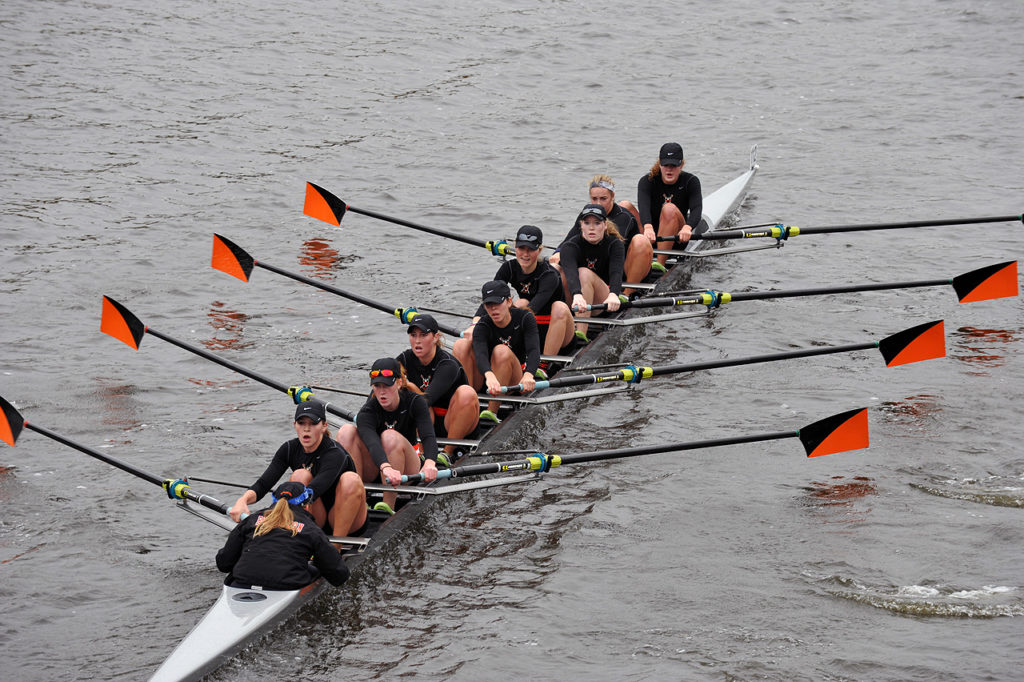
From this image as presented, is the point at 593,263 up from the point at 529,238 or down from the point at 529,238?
down

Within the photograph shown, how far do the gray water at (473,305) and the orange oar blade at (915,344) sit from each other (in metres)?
0.70

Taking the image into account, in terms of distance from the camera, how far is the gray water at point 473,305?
9.26 m

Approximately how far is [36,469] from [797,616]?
24.2 ft

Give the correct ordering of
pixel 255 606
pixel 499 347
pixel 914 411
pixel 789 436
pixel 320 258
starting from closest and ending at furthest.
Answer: pixel 255 606, pixel 789 436, pixel 499 347, pixel 914 411, pixel 320 258

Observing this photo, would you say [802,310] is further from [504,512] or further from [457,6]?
[457,6]

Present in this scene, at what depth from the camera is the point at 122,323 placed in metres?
13.3

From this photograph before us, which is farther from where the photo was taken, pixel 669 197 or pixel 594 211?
pixel 669 197

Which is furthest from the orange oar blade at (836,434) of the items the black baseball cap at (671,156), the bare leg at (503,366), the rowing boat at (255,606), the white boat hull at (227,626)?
the black baseball cap at (671,156)

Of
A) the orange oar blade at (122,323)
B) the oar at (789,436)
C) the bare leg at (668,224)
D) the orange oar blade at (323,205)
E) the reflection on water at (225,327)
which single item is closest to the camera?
the oar at (789,436)

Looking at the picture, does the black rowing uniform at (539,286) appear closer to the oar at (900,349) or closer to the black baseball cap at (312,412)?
the oar at (900,349)

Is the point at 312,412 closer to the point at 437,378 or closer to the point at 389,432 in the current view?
the point at 389,432

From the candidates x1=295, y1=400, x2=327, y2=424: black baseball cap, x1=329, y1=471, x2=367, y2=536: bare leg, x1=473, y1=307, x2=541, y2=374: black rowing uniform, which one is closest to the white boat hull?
x1=329, y1=471, x2=367, y2=536: bare leg

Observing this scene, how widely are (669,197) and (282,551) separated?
891cm

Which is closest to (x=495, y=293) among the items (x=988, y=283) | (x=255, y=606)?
(x=255, y=606)
